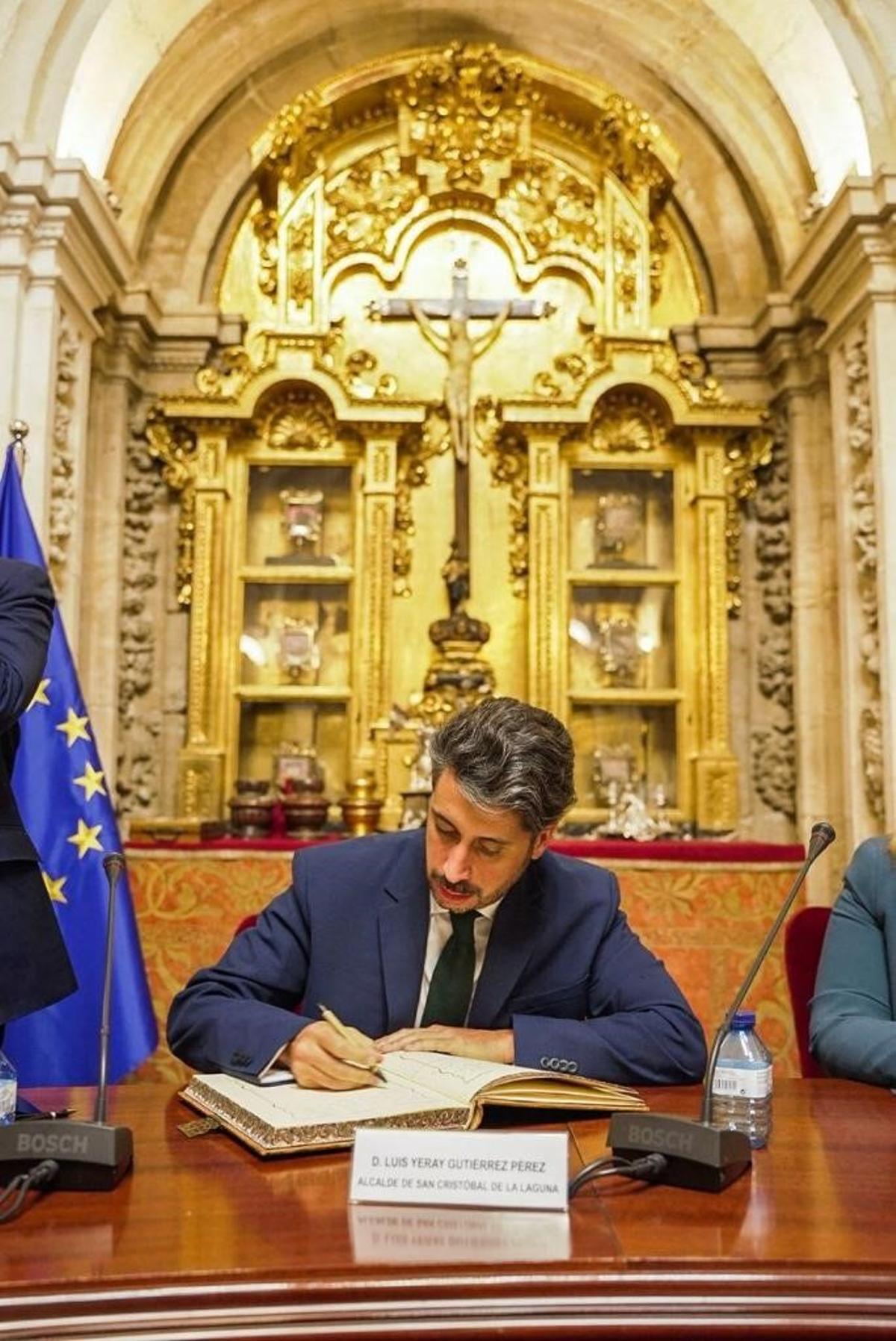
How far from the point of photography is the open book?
1.64 metres

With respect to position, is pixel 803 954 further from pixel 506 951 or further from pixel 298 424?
pixel 298 424

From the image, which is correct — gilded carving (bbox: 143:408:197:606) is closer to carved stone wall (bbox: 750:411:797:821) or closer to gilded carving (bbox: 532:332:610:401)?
gilded carving (bbox: 532:332:610:401)

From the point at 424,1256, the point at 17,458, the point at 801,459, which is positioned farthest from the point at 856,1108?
the point at 801,459

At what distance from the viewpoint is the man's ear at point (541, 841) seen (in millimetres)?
2250

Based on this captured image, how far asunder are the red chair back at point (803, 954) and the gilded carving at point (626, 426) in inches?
160

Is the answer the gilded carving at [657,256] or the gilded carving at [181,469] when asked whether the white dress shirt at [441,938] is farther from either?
the gilded carving at [657,256]

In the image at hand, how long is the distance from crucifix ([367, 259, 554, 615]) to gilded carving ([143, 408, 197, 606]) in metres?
1.31

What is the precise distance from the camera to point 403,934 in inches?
90.3

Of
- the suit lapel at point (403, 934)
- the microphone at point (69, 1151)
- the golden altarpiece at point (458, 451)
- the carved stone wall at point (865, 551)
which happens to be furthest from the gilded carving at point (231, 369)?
the microphone at point (69, 1151)

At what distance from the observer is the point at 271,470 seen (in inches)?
271

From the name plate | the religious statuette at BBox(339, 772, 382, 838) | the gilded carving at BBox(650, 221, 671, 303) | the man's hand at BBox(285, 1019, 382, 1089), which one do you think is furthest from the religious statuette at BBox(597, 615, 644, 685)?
the name plate

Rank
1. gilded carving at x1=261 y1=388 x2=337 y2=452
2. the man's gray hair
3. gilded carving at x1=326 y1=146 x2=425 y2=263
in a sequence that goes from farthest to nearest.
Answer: gilded carving at x1=326 y1=146 x2=425 y2=263, gilded carving at x1=261 y1=388 x2=337 y2=452, the man's gray hair

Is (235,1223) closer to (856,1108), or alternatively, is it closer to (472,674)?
(856,1108)

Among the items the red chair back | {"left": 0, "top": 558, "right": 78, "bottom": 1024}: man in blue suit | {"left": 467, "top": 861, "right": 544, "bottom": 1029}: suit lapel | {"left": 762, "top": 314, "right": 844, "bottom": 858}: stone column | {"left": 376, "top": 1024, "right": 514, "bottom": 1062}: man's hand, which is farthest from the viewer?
{"left": 762, "top": 314, "right": 844, "bottom": 858}: stone column
